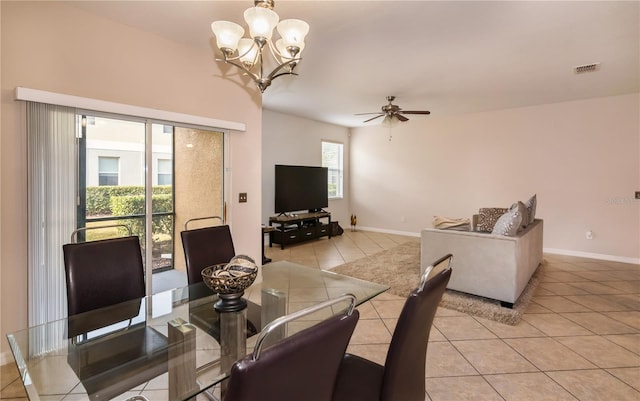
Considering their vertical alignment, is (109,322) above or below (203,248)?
below

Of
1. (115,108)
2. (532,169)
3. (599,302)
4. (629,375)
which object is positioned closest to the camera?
(629,375)

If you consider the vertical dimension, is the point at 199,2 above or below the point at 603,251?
above

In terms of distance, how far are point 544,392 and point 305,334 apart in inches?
78.6

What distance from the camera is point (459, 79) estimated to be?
4.07 m

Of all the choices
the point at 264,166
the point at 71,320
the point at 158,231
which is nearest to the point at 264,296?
the point at 71,320

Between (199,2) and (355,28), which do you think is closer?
(199,2)

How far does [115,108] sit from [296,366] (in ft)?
8.81

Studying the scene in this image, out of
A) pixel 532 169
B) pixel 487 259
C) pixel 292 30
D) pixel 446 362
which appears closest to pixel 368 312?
pixel 446 362

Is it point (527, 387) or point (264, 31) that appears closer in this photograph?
point (264, 31)

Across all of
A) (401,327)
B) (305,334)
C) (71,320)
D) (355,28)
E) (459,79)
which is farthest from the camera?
(459,79)

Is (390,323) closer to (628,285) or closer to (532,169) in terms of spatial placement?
(628,285)

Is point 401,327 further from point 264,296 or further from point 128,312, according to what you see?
point 128,312

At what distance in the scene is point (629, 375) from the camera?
6.72ft

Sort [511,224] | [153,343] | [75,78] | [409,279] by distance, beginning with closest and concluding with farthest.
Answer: [153,343], [75,78], [511,224], [409,279]
